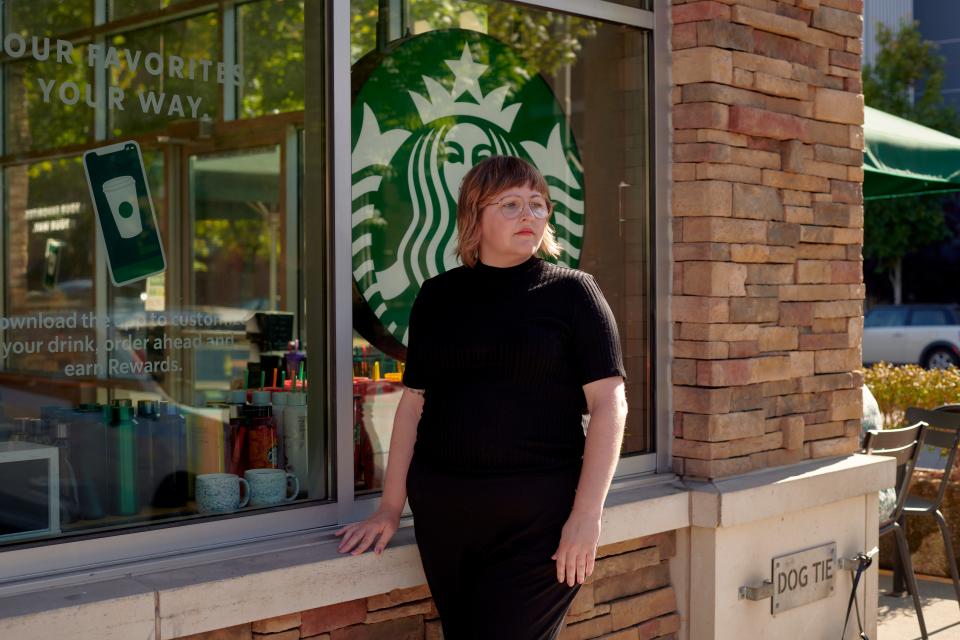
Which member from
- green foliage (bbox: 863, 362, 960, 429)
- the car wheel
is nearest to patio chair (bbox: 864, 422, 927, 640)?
green foliage (bbox: 863, 362, 960, 429)

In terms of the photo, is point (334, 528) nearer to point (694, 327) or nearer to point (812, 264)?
point (694, 327)

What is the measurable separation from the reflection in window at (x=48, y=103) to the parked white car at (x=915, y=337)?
696 inches

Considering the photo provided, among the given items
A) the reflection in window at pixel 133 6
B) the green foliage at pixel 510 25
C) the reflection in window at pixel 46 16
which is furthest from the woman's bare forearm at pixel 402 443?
the reflection in window at pixel 133 6

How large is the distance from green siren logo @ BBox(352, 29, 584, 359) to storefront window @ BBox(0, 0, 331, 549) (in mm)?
219

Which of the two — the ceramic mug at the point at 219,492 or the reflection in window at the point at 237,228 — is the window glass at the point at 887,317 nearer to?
the reflection in window at the point at 237,228

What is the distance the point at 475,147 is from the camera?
3.97 meters

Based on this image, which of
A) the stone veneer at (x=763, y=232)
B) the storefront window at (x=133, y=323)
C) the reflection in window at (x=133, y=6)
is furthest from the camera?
the reflection in window at (x=133, y=6)

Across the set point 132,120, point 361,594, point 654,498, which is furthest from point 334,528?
point 132,120

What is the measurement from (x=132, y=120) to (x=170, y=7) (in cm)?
152

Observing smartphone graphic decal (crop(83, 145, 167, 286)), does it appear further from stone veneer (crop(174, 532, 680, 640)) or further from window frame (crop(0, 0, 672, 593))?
stone veneer (crop(174, 532, 680, 640))

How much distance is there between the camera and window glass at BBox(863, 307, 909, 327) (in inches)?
840

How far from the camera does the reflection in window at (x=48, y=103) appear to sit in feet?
11.5

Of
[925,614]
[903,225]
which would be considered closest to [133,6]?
[925,614]

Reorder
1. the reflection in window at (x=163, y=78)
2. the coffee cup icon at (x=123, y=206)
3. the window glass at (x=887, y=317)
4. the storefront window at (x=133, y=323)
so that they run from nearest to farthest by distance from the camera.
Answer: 1. the storefront window at (x=133, y=323)
2. the reflection in window at (x=163, y=78)
3. the coffee cup icon at (x=123, y=206)
4. the window glass at (x=887, y=317)
